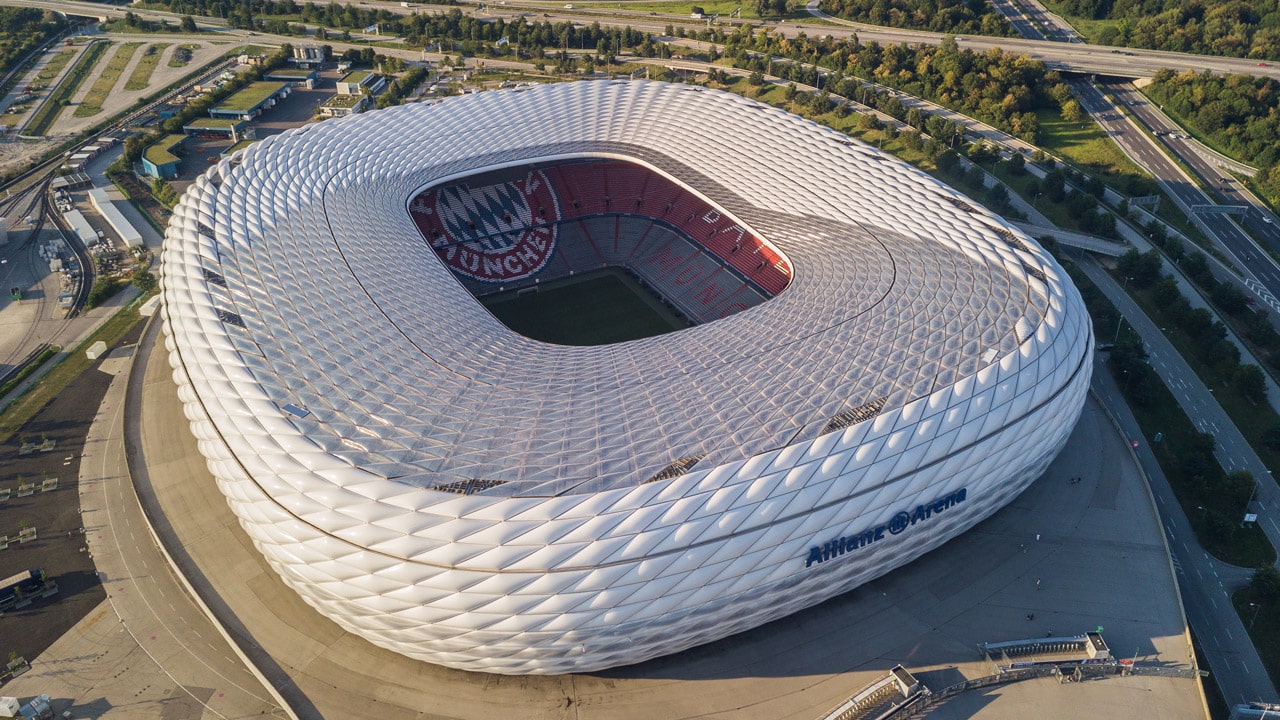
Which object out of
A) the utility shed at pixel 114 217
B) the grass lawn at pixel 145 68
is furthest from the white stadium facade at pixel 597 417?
the grass lawn at pixel 145 68

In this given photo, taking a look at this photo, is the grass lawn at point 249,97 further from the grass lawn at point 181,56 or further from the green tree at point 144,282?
the green tree at point 144,282

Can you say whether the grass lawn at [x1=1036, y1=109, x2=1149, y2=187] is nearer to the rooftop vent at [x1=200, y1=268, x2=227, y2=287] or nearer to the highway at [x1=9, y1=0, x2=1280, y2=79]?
the highway at [x1=9, y1=0, x2=1280, y2=79]

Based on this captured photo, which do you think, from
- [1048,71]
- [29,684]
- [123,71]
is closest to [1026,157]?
[1048,71]

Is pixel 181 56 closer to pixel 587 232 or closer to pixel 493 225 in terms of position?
pixel 493 225

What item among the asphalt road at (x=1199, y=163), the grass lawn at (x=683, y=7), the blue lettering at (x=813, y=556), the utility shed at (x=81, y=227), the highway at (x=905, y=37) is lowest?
the utility shed at (x=81, y=227)

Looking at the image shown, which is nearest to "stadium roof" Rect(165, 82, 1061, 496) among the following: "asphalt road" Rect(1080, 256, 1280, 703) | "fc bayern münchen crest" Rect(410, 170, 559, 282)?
"fc bayern münchen crest" Rect(410, 170, 559, 282)

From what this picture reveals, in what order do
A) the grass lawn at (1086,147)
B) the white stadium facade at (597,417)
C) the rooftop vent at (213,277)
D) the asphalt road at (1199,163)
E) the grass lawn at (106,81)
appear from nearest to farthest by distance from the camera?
the white stadium facade at (597,417), the rooftop vent at (213,277), the asphalt road at (1199,163), the grass lawn at (1086,147), the grass lawn at (106,81)

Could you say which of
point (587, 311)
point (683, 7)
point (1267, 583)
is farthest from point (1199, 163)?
point (683, 7)
